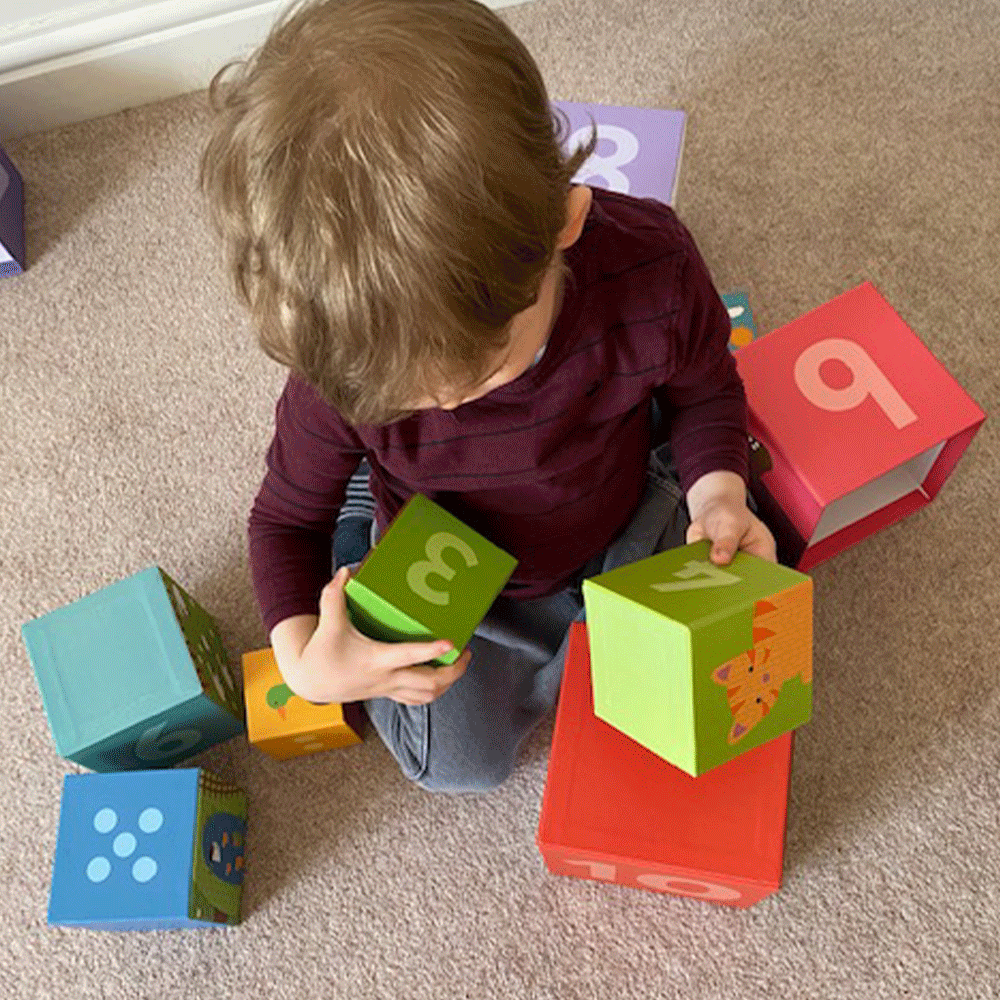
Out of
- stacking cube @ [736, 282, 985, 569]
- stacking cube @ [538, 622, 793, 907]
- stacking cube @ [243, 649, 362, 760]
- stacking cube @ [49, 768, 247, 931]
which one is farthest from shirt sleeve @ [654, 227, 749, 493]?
stacking cube @ [49, 768, 247, 931]

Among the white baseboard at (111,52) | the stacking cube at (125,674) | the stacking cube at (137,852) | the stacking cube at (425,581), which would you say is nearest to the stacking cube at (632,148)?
the white baseboard at (111,52)

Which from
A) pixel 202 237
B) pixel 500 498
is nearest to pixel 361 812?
pixel 500 498

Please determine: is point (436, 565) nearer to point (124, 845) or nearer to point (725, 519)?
point (725, 519)

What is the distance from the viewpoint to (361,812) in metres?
0.99

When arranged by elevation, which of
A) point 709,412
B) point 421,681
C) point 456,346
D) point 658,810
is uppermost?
point 456,346

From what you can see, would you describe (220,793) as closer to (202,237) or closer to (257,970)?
(257,970)

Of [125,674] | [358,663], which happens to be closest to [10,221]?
[125,674]

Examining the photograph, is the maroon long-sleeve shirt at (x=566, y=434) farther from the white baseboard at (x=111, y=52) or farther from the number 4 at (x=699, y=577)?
the white baseboard at (x=111, y=52)

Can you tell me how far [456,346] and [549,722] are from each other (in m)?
0.59

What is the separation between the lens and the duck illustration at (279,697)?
0.95m

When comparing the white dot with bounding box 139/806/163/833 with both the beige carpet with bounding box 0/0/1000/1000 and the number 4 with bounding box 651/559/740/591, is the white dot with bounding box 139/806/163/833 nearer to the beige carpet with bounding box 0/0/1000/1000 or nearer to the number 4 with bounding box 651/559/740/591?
the beige carpet with bounding box 0/0/1000/1000

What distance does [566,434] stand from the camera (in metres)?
0.73

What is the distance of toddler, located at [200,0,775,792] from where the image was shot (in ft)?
1.54

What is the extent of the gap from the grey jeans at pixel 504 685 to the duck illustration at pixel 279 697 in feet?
0.25
